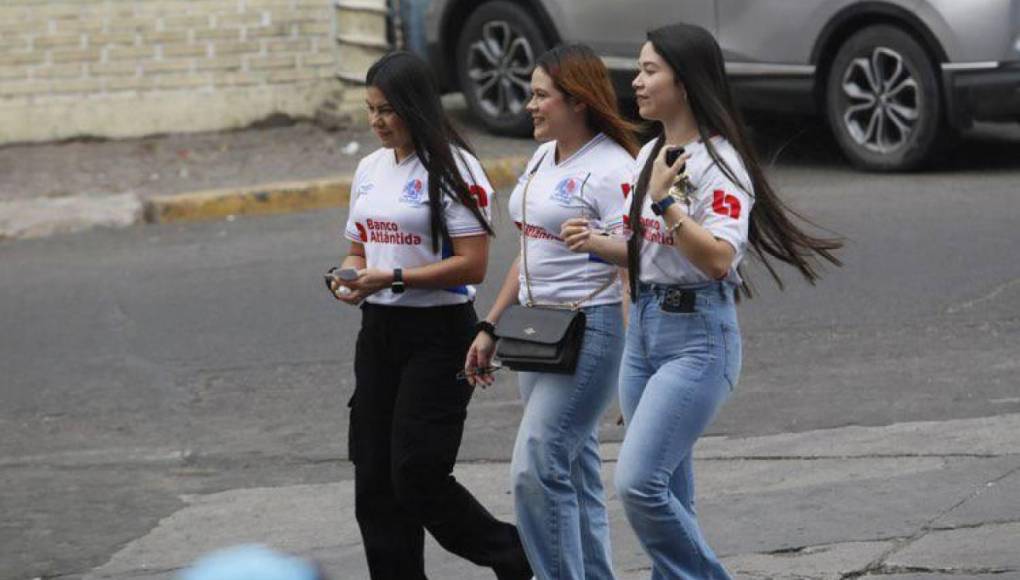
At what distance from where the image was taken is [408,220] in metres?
5.83

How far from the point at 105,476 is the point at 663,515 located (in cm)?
325

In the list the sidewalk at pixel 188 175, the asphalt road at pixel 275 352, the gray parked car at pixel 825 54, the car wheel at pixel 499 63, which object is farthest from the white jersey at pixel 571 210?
the car wheel at pixel 499 63

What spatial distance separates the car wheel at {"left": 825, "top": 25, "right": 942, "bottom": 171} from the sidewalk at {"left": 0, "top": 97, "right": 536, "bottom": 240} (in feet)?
6.76

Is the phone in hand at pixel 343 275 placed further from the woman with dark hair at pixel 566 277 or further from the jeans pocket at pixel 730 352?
the jeans pocket at pixel 730 352

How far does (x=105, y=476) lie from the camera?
7883 millimetres

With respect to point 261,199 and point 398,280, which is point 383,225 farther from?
point 261,199

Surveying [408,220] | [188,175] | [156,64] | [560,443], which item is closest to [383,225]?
[408,220]

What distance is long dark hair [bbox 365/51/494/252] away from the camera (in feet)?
19.1

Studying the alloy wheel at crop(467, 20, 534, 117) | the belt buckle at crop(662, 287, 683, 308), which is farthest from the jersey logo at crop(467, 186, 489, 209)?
the alloy wheel at crop(467, 20, 534, 117)

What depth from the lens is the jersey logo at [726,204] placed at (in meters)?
5.19

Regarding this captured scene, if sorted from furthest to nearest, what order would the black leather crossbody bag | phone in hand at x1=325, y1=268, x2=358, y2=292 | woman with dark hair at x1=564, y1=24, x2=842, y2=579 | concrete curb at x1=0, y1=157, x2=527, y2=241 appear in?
concrete curb at x1=0, y1=157, x2=527, y2=241
phone in hand at x1=325, y1=268, x2=358, y2=292
the black leather crossbody bag
woman with dark hair at x1=564, y1=24, x2=842, y2=579

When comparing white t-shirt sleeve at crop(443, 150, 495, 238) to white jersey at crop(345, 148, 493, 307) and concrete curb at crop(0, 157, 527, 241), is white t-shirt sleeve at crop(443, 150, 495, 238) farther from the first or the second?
concrete curb at crop(0, 157, 527, 241)

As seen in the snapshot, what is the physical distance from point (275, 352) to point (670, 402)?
443 centimetres

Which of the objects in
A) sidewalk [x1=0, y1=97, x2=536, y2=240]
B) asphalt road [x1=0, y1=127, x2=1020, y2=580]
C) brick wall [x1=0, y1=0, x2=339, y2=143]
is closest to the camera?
asphalt road [x1=0, y1=127, x2=1020, y2=580]
